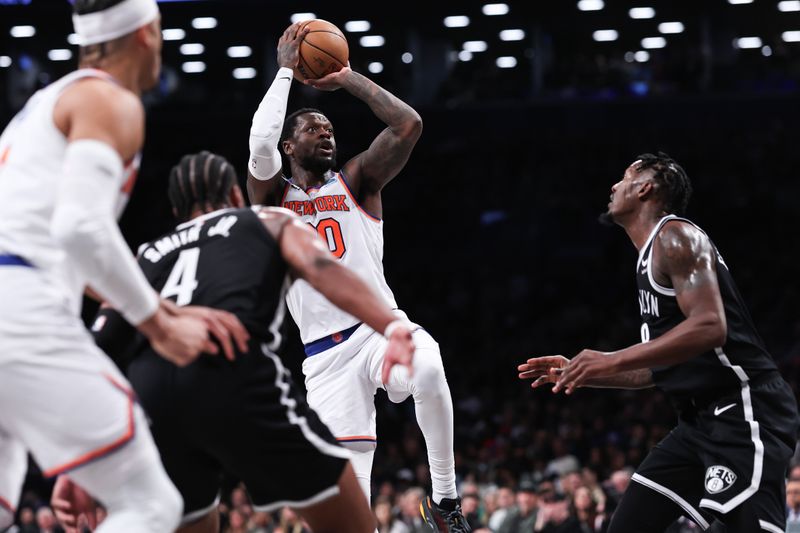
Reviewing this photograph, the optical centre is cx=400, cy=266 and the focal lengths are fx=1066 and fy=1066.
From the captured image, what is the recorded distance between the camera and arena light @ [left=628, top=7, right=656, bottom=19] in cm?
2198

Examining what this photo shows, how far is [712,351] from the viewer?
4992mm

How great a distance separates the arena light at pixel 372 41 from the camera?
23.8 m

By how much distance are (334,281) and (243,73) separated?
2294cm

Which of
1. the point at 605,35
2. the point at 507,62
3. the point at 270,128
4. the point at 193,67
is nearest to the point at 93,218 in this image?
the point at 270,128

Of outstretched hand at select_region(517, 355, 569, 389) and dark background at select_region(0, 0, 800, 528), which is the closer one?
outstretched hand at select_region(517, 355, 569, 389)

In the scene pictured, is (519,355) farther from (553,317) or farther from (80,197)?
(80,197)

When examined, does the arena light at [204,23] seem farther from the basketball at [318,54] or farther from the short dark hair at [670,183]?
the short dark hair at [670,183]

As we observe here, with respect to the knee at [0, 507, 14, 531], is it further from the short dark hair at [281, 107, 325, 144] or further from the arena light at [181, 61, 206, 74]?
the arena light at [181, 61, 206, 74]

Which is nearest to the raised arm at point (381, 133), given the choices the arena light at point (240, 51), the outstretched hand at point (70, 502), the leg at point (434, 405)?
the leg at point (434, 405)

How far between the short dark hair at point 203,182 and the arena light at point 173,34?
19709 mm

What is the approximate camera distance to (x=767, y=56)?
21562 mm

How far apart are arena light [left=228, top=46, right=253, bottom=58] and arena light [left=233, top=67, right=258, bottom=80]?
0.64 metres

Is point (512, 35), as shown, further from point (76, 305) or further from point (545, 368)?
point (76, 305)


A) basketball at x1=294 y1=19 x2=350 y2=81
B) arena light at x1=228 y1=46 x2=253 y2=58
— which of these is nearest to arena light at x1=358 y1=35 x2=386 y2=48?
arena light at x1=228 y1=46 x2=253 y2=58
